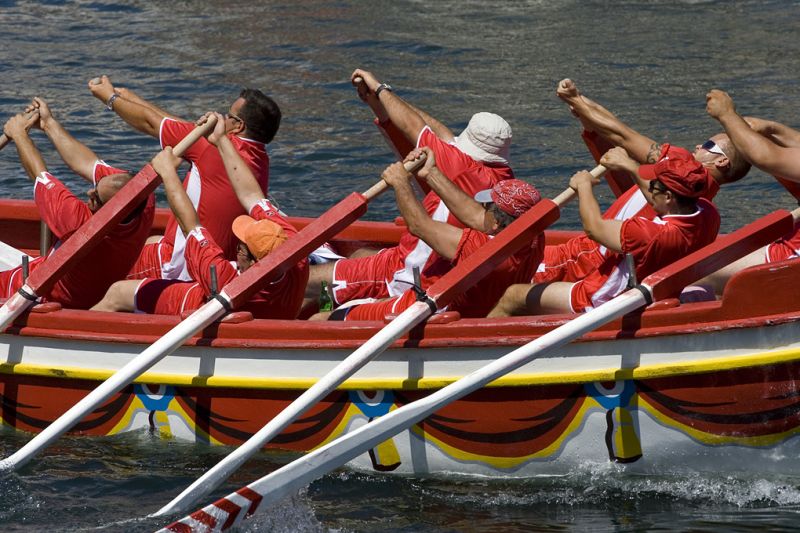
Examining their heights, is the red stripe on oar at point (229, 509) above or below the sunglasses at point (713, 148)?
below

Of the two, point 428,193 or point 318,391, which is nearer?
point 318,391

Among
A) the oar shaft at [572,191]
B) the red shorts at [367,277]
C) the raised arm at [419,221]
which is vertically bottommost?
the red shorts at [367,277]

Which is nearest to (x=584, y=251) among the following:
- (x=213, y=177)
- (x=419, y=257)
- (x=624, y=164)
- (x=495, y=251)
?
(x=624, y=164)

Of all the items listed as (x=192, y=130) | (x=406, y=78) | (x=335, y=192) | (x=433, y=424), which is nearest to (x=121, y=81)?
(x=406, y=78)

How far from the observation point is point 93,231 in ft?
23.5

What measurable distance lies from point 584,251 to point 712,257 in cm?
136

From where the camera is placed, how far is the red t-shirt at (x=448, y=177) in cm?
756

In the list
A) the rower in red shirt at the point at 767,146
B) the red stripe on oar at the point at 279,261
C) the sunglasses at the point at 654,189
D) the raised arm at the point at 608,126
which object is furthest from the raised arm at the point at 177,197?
the rower in red shirt at the point at 767,146

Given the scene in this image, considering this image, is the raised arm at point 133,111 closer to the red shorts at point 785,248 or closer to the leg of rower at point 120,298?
the leg of rower at point 120,298

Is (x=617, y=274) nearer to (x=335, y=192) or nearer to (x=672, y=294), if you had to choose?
(x=672, y=294)

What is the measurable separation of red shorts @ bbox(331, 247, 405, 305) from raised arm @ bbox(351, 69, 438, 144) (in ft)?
2.33

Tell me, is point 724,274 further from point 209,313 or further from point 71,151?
point 71,151

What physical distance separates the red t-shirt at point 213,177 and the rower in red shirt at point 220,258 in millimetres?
300

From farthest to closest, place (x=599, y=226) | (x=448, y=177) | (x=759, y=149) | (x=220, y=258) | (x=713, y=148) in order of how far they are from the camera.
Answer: (x=448, y=177) → (x=713, y=148) → (x=220, y=258) → (x=599, y=226) → (x=759, y=149)
